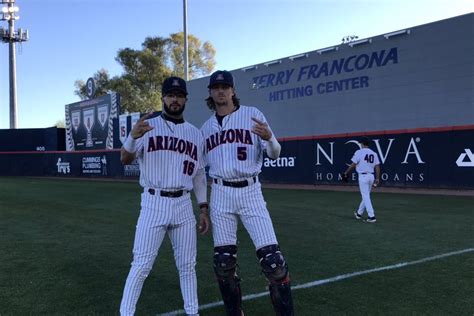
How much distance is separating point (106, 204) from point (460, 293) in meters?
10.4

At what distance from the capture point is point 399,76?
1888 cm

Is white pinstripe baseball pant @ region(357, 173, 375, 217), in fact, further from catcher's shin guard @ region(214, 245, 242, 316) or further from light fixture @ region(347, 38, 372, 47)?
light fixture @ region(347, 38, 372, 47)

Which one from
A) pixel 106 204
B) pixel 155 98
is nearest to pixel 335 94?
pixel 106 204

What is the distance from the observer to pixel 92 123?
3103 centimetres

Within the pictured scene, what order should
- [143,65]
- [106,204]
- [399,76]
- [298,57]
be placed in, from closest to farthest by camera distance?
[106,204] < [399,76] < [298,57] < [143,65]

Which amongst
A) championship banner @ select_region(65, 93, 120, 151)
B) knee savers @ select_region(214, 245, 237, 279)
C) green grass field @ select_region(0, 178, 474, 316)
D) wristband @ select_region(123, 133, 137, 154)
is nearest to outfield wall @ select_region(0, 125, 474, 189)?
green grass field @ select_region(0, 178, 474, 316)

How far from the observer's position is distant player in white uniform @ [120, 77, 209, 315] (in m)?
3.51

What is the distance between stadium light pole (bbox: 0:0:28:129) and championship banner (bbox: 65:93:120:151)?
16185 mm

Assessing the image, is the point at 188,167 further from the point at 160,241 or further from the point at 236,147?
the point at 160,241

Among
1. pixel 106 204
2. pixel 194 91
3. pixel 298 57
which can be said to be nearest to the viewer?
pixel 106 204

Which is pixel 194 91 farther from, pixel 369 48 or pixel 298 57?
pixel 369 48

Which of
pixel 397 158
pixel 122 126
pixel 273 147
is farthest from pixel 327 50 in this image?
pixel 273 147

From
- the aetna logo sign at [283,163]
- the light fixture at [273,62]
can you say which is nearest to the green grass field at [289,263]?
the aetna logo sign at [283,163]

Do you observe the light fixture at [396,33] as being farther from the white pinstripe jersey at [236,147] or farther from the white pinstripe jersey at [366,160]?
the white pinstripe jersey at [236,147]
